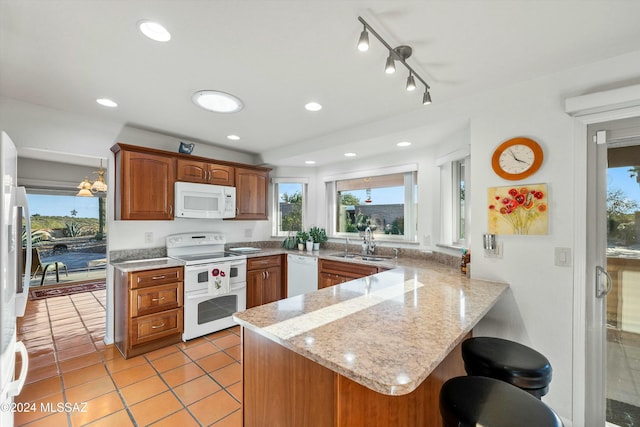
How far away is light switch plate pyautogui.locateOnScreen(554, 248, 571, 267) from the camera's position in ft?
5.65

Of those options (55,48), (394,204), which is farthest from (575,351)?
(55,48)

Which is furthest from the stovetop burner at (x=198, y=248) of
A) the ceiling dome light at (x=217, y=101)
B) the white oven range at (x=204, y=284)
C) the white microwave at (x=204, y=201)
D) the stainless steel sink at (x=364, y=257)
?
the ceiling dome light at (x=217, y=101)

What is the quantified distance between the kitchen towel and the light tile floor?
520 millimetres

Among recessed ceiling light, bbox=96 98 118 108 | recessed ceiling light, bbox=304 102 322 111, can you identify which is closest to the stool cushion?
recessed ceiling light, bbox=304 102 322 111

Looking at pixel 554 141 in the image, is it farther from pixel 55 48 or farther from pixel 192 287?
pixel 192 287

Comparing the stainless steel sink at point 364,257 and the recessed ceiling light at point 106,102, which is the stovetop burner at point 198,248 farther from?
the recessed ceiling light at point 106,102

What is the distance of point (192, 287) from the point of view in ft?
9.70

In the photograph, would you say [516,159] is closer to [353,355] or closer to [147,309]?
[353,355]

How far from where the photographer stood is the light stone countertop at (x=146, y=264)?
2.61m

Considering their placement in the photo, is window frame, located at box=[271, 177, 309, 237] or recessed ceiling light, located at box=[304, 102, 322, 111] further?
window frame, located at box=[271, 177, 309, 237]

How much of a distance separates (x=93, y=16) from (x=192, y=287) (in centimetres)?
244

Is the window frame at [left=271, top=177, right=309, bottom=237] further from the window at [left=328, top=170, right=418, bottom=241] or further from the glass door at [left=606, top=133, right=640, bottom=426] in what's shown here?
the glass door at [left=606, top=133, right=640, bottom=426]

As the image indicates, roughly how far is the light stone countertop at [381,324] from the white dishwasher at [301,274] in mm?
1561

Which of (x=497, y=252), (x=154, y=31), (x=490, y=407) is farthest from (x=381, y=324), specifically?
(x=154, y=31)
